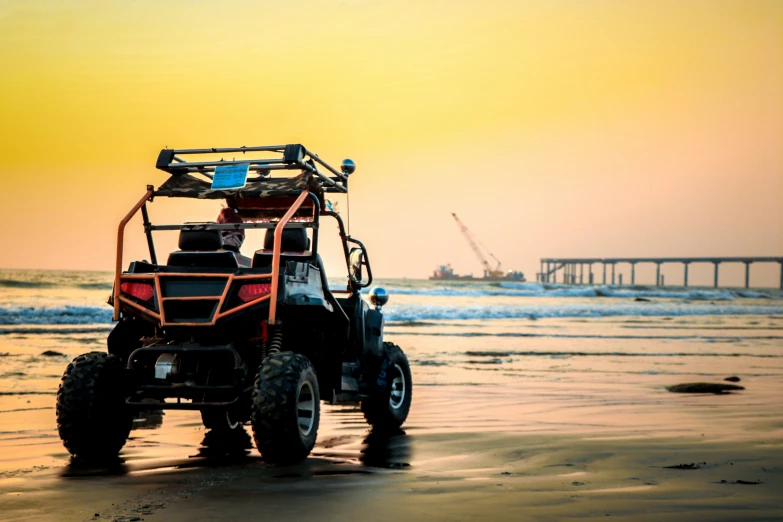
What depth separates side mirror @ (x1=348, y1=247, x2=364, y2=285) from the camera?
28.3 ft

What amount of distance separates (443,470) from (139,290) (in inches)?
105

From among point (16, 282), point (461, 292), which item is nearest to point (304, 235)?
point (16, 282)

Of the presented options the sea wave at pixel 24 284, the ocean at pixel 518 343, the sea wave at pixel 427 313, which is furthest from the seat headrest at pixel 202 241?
the sea wave at pixel 24 284

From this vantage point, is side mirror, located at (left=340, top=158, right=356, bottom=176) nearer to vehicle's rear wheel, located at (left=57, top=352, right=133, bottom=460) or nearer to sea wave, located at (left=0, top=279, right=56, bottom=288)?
vehicle's rear wheel, located at (left=57, top=352, right=133, bottom=460)

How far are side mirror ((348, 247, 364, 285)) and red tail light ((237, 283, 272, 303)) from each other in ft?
6.36

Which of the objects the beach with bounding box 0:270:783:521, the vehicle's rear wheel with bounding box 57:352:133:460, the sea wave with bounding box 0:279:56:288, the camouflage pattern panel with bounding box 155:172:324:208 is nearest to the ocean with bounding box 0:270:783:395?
the beach with bounding box 0:270:783:521

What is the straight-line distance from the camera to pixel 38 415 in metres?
9.60

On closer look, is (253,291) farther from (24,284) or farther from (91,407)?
(24,284)

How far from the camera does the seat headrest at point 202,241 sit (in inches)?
287

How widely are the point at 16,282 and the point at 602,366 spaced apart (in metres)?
46.0

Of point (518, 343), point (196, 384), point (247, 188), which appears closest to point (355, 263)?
point (247, 188)

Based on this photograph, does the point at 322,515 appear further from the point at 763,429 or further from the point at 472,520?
the point at 763,429

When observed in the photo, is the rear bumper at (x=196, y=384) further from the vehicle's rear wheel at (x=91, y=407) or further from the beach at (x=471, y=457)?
the beach at (x=471, y=457)

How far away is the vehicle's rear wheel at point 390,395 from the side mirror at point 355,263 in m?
0.92
